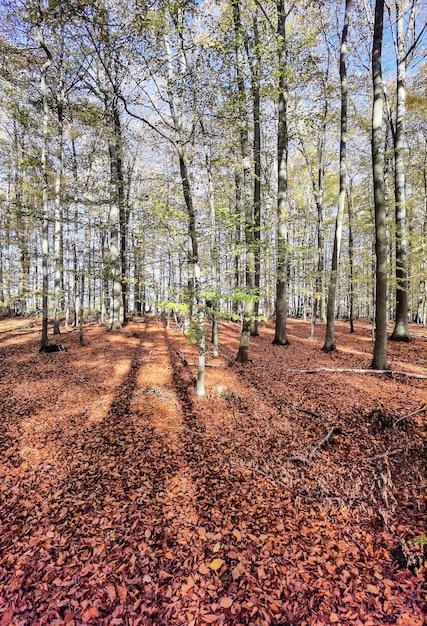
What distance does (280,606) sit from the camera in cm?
283

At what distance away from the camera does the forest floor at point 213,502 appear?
290cm

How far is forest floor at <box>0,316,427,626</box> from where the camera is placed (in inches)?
114

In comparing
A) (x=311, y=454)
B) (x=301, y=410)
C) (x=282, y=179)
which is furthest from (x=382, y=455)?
(x=282, y=179)

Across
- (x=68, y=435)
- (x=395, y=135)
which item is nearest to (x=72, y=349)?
(x=68, y=435)

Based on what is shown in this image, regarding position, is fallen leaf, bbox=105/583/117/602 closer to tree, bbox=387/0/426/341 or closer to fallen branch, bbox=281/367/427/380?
fallen branch, bbox=281/367/427/380

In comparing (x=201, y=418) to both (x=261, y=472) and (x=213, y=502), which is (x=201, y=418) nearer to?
(x=261, y=472)

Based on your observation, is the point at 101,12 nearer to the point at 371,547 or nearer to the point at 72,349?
the point at 72,349

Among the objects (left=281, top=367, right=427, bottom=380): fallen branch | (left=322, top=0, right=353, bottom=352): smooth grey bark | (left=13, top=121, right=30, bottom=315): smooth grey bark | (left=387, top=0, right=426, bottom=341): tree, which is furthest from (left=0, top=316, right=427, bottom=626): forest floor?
(left=13, top=121, right=30, bottom=315): smooth grey bark

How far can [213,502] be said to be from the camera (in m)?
4.16

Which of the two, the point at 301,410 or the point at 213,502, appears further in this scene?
the point at 301,410

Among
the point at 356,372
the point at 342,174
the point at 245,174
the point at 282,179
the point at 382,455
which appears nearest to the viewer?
the point at 382,455

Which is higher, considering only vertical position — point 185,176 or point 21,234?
point 21,234

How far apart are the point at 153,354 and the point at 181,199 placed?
5.76 meters

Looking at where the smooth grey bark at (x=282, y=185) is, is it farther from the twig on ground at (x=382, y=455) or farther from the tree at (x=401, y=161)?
the twig on ground at (x=382, y=455)
